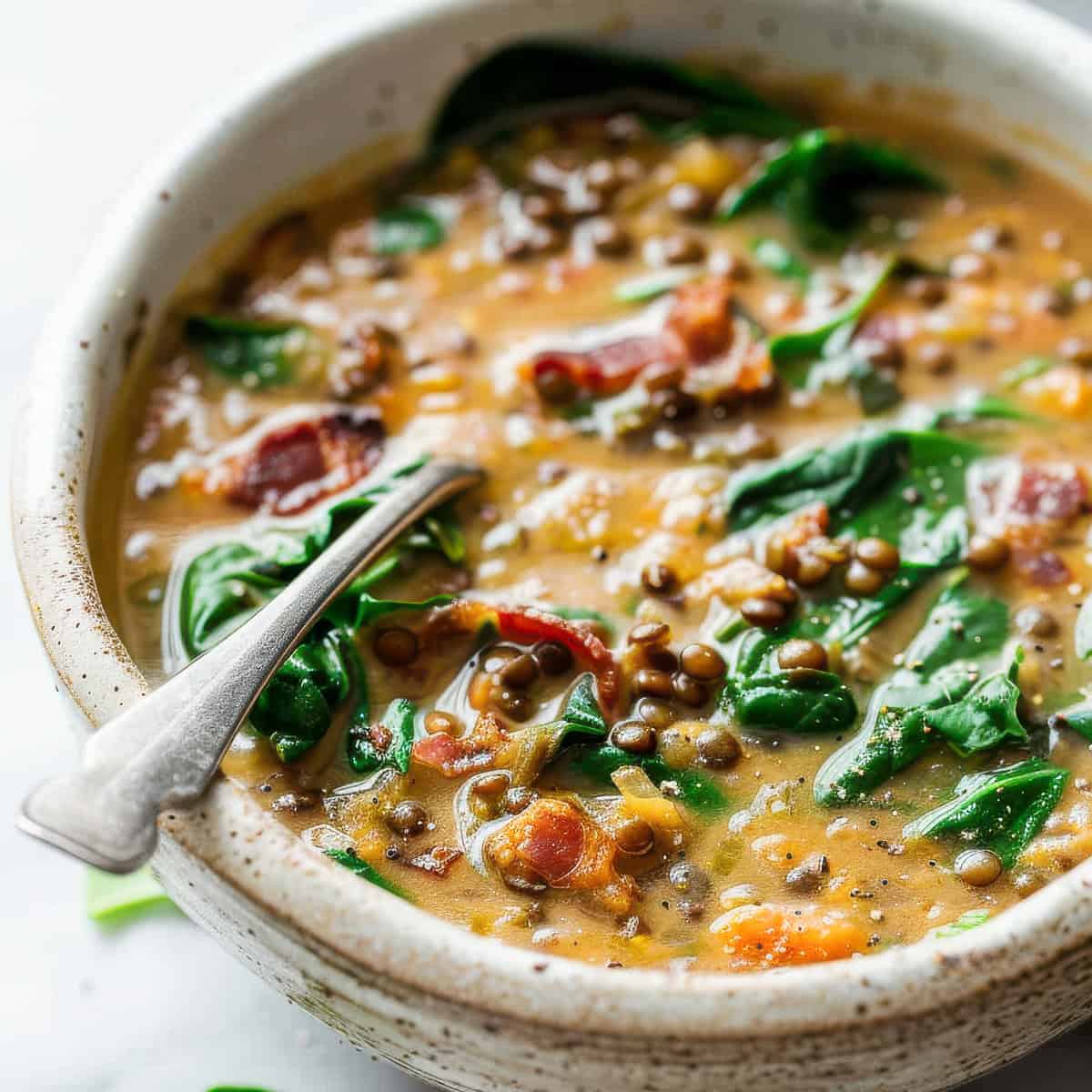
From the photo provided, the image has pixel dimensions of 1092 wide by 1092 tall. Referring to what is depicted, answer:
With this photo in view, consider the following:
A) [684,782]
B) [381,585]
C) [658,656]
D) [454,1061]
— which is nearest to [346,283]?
[381,585]

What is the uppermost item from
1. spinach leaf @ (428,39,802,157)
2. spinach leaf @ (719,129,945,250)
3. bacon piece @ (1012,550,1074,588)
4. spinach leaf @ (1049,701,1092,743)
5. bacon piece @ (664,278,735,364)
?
spinach leaf @ (428,39,802,157)

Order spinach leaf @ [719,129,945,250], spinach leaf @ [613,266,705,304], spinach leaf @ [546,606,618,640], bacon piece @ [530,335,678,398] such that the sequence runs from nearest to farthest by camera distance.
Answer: spinach leaf @ [546,606,618,640] → bacon piece @ [530,335,678,398] → spinach leaf @ [613,266,705,304] → spinach leaf @ [719,129,945,250]

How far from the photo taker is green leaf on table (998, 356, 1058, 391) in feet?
11.5

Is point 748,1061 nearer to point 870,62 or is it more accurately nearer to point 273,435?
point 273,435

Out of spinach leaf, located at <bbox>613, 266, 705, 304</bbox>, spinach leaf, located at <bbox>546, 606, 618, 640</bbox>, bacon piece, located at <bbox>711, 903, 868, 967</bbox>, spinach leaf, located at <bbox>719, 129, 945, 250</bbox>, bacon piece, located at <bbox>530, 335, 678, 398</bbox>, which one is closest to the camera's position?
bacon piece, located at <bbox>711, 903, 868, 967</bbox>

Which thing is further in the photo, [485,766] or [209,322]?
[209,322]

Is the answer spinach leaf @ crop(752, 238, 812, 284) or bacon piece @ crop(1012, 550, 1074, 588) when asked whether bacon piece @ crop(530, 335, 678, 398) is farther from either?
bacon piece @ crop(1012, 550, 1074, 588)

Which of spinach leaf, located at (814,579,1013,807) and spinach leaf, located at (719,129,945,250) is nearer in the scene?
spinach leaf, located at (814,579,1013,807)

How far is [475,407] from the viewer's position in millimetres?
3471

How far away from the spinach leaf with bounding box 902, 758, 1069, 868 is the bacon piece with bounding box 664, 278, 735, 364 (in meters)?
1.24

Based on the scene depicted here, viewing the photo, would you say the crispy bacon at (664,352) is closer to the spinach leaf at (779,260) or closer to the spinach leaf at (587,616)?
the spinach leaf at (779,260)

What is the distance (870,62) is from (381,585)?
2.03m

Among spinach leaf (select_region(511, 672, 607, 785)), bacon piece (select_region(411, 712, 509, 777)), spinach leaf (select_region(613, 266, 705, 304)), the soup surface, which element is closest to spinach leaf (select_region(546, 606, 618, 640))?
the soup surface

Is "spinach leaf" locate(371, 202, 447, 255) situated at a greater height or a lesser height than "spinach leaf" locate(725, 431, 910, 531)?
greater
